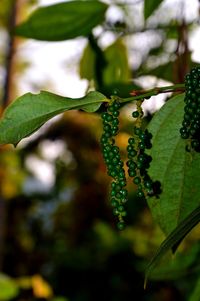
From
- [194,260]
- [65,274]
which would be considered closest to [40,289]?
[65,274]

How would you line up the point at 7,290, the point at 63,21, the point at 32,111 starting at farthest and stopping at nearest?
the point at 7,290 → the point at 63,21 → the point at 32,111

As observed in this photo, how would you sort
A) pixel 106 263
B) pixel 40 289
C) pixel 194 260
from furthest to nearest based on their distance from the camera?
pixel 106 263 → pixel 40 289 → pixel 194 260

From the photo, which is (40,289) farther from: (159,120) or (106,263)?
(159,120)

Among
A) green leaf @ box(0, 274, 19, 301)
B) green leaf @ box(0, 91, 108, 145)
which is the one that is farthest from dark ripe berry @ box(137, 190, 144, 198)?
green leaf @ box(0, 274, 19, 301)

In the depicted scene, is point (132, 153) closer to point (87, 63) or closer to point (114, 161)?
point (114, 161)

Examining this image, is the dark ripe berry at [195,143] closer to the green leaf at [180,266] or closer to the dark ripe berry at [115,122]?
the dark ripe berry at [115,122]

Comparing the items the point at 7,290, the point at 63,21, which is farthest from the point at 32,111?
the point at 7,290

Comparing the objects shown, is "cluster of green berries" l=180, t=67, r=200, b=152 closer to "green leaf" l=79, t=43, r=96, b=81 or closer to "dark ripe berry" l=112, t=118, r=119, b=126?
"dark ripe berry" l=112, t=118, r=119, b=126
